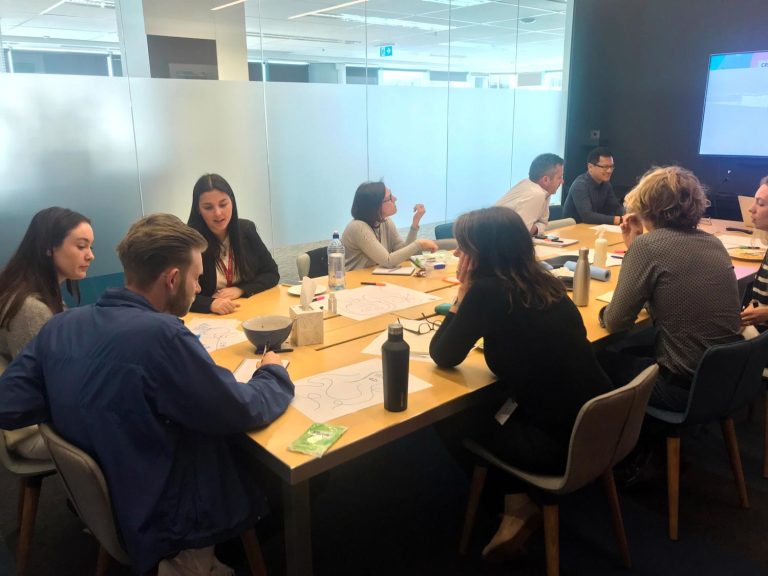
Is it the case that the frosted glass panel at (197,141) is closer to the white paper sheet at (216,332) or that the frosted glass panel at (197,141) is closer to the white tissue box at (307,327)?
the white paper sheet at (216,332)

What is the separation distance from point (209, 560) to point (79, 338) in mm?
595

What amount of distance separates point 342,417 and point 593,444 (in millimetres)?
675

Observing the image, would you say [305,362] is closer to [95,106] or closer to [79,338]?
[79,338]

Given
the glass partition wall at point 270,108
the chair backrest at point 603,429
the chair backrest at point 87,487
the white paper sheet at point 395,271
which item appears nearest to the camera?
the chair backrest at point 87,487

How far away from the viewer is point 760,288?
2.63 metres

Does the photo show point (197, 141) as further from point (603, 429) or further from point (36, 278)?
point (603, 429)

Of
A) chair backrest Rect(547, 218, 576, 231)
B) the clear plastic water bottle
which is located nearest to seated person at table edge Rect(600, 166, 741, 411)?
the clear plastic water bottle

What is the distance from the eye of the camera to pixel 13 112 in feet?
10.6

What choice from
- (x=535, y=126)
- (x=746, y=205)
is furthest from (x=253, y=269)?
(x=535, y=126)

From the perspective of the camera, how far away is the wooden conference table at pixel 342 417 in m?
1.38

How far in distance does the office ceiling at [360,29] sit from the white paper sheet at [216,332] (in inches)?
77.6

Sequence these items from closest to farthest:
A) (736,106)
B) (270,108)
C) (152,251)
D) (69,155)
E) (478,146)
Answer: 1. (152,251)
2. (69,155)
3. (270,108)
4. (736,106)
5. (478,146)

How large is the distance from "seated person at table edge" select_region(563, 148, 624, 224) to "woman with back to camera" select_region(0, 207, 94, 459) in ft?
12.1

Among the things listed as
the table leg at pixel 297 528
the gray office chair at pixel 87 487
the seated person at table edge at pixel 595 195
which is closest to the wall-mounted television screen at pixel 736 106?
the seated person at table edge at pixel 595 195
